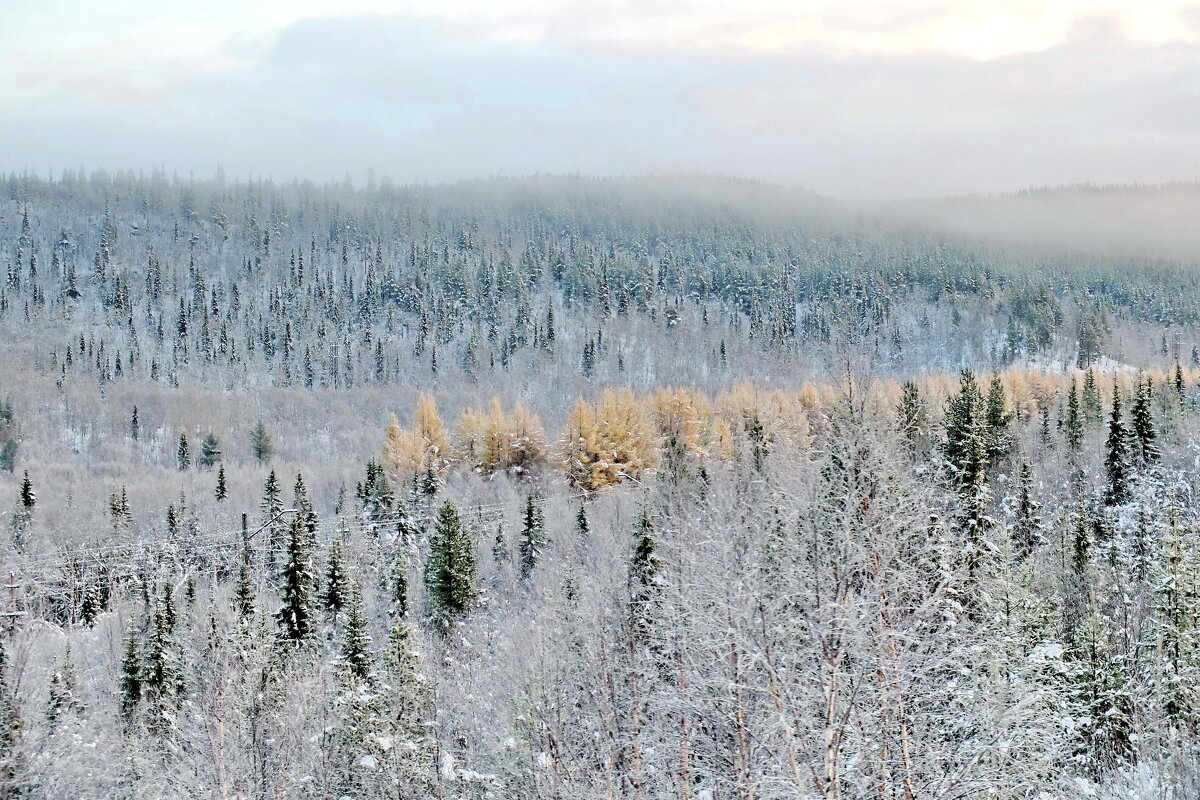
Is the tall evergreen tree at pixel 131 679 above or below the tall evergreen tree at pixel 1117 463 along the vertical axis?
below

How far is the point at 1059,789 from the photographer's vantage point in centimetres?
2169

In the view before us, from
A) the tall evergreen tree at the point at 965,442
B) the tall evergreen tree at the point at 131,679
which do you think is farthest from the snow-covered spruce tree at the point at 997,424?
the tall evergreen tree at the point at 131,679

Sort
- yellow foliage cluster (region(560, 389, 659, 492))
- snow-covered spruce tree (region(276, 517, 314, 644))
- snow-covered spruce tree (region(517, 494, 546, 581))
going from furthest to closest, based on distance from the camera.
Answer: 1. yellow foliage cluster (region(560, 389, 659, 492))
2. snow-covered spruce tree (region(517, 494, 546, 581))
3. snow-covered spruce tree (region(276, 517, 314, 644))

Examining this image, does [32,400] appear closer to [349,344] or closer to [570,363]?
[349,344]

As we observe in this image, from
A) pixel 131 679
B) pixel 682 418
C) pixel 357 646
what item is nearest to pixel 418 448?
pixel 682 418

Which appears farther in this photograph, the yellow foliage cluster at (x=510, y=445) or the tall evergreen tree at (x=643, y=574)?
the yellow foliage cluster at (x=510, y=445)

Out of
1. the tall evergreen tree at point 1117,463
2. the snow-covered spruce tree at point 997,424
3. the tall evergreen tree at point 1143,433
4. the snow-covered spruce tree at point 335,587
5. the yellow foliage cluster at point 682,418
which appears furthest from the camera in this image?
Answer: the yellow foliage cluster at point 682,418

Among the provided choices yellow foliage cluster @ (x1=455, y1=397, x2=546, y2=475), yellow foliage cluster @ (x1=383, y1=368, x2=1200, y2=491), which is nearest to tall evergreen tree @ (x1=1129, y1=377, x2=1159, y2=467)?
yellow foliage cluster @ (x1=383, y1=368, x2=1200, y2=491)

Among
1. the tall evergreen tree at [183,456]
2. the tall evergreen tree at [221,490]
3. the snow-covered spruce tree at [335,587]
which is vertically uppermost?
the snow-covered spruce tree at [335,587]

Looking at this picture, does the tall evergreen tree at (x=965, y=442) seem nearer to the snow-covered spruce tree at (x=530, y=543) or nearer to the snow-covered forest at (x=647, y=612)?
the snow-covered forest at (x=647, y=612)

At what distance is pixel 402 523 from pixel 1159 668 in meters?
50.7

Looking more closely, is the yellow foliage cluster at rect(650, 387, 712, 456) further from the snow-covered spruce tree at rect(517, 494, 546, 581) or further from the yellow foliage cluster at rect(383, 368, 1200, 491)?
the snow-covered spruce tree at rect(517, 494, 546, 581)

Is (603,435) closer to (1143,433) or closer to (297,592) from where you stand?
(1143,433)

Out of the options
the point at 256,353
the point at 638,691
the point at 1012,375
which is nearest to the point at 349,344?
the point at 256,353
